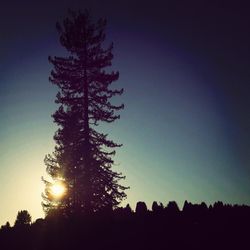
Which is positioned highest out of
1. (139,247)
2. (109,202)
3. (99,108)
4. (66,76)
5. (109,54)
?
(109,54)

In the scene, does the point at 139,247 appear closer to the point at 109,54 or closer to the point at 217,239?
the point at 217,239

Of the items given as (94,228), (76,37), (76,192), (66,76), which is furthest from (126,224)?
(76,37)

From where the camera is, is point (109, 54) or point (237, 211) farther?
point (109, 54)

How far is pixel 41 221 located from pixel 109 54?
14511 mm

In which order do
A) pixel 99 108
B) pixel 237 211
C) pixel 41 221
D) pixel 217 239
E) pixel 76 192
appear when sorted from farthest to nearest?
pixel 99 108, pixel 76 192, pixel 41 221, pixel 237 211, pixel 217 239

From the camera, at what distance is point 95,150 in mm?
23672

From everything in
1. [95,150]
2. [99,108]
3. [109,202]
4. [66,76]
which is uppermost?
[66,76]

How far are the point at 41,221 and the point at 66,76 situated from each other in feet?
40.9

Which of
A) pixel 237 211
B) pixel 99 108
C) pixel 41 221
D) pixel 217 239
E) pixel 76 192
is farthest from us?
pixel 99 108

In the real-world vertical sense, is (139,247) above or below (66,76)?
below

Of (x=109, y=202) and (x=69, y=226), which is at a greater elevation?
(x=109, y=202)

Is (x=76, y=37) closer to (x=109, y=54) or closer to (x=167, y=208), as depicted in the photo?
(x=109, y=54)

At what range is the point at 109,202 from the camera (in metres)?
22.8

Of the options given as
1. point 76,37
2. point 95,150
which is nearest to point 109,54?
point 76,37
